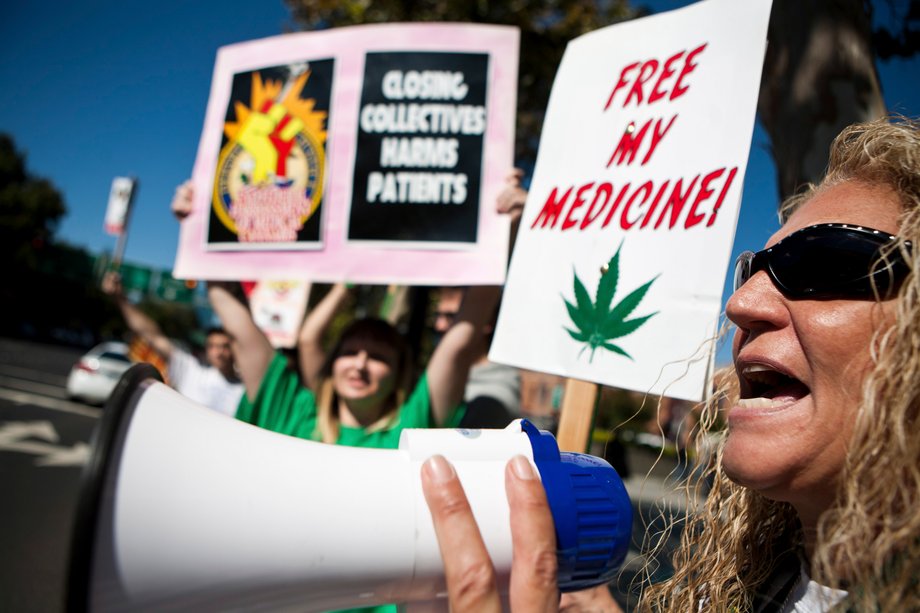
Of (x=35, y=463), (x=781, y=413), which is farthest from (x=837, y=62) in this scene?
(x=35, y=463)

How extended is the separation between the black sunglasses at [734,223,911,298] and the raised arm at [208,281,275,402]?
5.58ft

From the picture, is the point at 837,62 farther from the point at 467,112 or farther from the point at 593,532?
the point at 593,532

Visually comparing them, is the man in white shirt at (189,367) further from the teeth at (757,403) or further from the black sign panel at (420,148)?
the teeth at (757,403)

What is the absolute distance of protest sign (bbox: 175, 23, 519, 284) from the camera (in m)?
2.01

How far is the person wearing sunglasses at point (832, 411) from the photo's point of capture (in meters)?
0.81

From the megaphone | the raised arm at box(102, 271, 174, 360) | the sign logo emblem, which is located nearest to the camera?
the megaphone

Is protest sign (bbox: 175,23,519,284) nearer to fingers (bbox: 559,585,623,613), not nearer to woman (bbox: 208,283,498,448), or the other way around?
woman (bbox: 208,283,498,448)

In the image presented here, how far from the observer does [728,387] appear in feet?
4.12

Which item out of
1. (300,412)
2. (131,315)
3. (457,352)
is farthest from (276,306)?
(457,352)

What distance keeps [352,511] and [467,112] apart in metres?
1.57

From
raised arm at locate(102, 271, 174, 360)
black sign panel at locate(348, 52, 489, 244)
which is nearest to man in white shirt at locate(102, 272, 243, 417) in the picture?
raised arm at locate(102, 271, 174, 360)

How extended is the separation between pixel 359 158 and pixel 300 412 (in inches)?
36.6

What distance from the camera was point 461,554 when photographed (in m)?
0.79

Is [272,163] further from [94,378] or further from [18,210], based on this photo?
[18,210]
